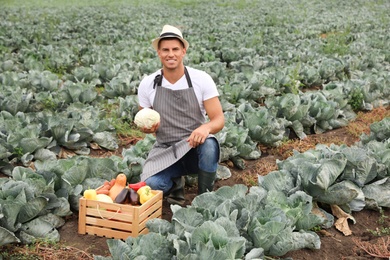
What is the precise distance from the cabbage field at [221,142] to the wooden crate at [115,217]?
25 cm

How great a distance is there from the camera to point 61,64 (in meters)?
10.9

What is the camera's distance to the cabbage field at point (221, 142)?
349cm

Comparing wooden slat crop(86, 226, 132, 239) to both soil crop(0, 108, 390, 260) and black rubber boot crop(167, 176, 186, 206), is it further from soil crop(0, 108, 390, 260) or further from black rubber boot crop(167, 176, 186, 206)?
black rubber boot crop(167, 176, 186, 206)

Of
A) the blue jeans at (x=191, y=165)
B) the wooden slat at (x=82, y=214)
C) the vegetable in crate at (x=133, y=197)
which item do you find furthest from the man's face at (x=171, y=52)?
the wooden slat at (x=82, y=214)

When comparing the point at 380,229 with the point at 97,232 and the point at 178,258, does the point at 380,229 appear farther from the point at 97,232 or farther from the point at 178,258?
the point at 97,232

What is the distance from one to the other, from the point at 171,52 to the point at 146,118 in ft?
1.84

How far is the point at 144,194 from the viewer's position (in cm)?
388

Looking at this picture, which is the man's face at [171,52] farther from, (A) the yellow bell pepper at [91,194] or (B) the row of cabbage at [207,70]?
(B) the row of cabbage at [207,70]

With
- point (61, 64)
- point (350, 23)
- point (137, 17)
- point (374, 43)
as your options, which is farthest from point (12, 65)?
point (350, 23)

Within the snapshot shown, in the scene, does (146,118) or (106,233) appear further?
(146,118)

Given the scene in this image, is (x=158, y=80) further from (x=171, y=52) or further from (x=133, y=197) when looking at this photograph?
(x=133, y=197)

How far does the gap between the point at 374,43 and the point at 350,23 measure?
6308mm

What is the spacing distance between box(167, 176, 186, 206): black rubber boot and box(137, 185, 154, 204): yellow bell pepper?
0.68m

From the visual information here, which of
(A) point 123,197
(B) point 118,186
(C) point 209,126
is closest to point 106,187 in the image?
(B) point 118,186
